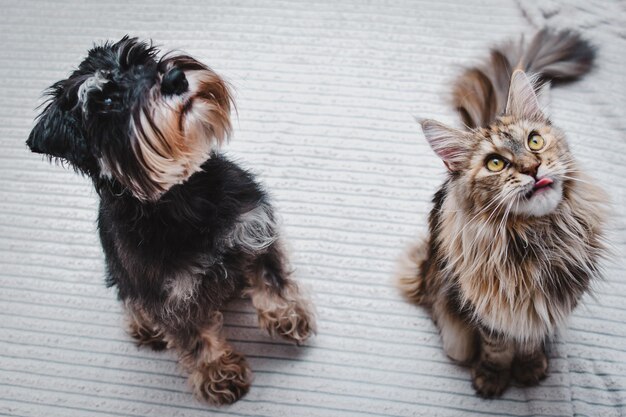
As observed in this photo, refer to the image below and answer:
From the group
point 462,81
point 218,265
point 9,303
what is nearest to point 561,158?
point 462,81

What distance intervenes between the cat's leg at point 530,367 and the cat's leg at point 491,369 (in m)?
0.02

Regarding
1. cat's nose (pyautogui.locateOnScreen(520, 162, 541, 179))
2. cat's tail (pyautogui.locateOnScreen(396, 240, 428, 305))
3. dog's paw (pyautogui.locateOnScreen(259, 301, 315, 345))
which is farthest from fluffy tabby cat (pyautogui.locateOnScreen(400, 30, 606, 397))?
dog's paw (pyautogui.locateOnScreen(259, 301, 315, 345))

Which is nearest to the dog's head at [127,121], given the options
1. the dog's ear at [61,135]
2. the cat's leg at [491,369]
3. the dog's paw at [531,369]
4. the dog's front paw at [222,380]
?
the dog's ear at [61,135]

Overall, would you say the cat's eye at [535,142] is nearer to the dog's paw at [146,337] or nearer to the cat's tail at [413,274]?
the cat's tail at [413,274]

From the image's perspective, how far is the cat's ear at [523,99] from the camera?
115 cm

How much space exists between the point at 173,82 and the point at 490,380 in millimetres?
994

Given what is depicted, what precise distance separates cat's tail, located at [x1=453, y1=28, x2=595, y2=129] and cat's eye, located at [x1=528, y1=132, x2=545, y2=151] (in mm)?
204

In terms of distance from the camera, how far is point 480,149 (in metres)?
1.11

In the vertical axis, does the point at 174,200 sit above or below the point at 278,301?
above

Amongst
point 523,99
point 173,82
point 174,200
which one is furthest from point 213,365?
point 523,99

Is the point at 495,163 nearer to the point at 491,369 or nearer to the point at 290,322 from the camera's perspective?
the point at 491,369

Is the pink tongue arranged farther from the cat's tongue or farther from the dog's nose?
the dog's nose

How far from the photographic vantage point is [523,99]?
3.79ft

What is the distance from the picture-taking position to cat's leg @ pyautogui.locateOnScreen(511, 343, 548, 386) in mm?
1383
